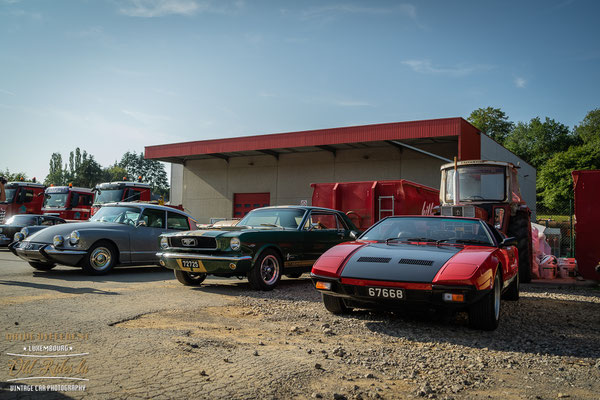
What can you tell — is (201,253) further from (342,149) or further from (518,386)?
(342,149)

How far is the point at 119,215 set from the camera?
1049 cm

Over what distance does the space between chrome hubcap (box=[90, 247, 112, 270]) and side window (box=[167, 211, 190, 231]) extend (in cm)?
168

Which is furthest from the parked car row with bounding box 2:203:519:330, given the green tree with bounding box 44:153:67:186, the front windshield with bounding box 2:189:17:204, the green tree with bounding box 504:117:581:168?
the green tree with bounding box 44:153:67:186

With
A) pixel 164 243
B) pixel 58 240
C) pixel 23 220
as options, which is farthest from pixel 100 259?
pixel 23 220

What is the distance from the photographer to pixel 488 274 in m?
4.93

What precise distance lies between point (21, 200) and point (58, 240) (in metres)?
14.0

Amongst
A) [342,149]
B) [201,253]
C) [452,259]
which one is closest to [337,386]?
[452,259]

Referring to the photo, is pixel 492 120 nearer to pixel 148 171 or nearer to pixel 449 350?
pixel 449 350

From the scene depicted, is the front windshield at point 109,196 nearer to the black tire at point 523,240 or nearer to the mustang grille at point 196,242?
the mustang grille at point 196,242

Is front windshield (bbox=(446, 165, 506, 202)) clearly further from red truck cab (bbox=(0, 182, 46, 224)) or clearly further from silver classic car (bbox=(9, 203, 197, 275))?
red truck cab (bbox=(0, 182, 46, 224))

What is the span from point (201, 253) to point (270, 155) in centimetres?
1895

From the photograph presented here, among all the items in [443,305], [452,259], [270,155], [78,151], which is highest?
[78,151]

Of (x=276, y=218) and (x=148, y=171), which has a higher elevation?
(x=148, y=171)

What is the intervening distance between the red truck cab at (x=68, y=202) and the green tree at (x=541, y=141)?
6137 cm
